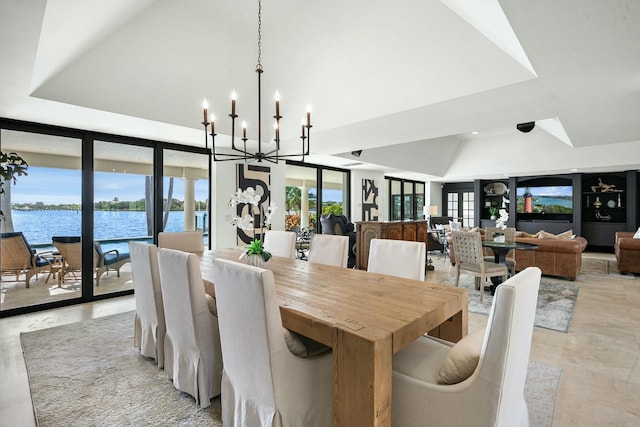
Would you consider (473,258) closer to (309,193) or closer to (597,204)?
(309,193)

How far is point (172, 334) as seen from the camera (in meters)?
2.18

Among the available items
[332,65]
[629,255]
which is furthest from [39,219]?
[629,255]

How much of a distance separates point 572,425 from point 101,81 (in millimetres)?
4551

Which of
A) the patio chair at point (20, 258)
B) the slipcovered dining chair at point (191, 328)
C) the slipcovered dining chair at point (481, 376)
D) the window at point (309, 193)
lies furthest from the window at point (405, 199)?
the slipcovered dining chair at point (481, 376)

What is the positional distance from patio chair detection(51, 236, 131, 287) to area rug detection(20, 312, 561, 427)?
1.19 metres

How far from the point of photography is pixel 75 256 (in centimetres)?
414

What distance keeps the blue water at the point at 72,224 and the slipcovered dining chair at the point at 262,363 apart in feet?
11.9

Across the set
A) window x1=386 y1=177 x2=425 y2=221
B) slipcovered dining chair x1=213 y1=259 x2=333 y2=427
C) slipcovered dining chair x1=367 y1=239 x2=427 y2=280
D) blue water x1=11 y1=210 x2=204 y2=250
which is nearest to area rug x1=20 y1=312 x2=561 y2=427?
slipcovered dining chair x1=213 y1=259 x2=333 y2=427

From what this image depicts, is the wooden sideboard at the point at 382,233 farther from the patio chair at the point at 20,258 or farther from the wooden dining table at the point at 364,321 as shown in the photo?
the patio chair at the point at 20,258

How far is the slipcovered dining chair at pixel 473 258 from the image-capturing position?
13.6ft

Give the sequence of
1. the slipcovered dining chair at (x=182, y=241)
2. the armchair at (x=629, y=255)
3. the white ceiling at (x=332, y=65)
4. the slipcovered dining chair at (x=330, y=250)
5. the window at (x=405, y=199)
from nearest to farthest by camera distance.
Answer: the white ceiling at (x=332, y=65) < the slipcovered dining chair at (x=330, y=250) < the slipcovered dining chair at (x=182, y=241) < the armchair at (x=629, y=255) < the window at (x=405, y=199)

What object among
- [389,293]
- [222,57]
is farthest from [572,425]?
[222,57]

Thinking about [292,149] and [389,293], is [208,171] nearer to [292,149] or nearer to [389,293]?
[292,149]

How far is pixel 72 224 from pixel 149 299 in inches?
101
